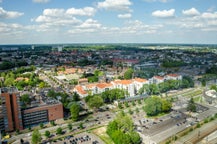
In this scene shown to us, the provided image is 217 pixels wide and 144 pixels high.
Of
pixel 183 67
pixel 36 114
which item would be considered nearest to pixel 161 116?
pixel 36 114

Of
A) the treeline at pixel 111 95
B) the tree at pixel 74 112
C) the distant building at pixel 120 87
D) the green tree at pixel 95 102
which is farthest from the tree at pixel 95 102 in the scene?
the distant building at pixel 120 87

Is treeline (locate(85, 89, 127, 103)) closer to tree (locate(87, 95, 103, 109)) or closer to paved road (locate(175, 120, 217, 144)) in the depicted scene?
tree (locate(87, 95, 103, 109))

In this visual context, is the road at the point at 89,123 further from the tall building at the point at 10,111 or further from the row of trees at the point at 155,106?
the row of trees at the point at 155,106

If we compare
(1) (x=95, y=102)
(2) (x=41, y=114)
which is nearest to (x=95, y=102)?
(1) (x=95, y=102)

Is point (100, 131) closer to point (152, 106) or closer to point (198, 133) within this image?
point (152, 106)

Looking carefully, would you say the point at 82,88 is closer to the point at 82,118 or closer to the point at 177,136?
the point at 82,118

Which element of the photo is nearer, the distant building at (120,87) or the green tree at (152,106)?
the green tree at (152,106)

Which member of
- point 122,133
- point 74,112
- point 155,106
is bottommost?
point 74,112
